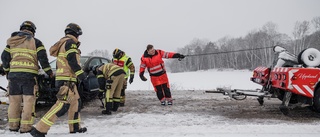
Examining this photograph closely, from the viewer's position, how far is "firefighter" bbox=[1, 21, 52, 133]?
13.9 ft

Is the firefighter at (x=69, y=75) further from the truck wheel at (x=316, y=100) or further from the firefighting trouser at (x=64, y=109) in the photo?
the truck wheel at (x=316, y=100)

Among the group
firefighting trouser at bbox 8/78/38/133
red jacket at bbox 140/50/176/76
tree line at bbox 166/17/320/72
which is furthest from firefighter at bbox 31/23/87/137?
tree line at bbox 166/17/320/72

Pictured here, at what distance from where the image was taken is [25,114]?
417 cm

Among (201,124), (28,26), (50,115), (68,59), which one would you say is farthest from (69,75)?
(201,124)

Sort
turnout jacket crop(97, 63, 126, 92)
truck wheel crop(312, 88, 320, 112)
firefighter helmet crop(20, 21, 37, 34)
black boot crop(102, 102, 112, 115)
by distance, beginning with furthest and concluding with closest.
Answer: turnout jacket crop(97, 63, 126, 92) < black boot crop(102, 102, 112, 115) < truck wheel crop(312, 88, 320, 112) < firefighter helmet crop(20, 21, 37, 34)

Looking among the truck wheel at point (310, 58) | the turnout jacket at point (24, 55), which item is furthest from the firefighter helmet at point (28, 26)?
the truck wheel at point (310, 58)

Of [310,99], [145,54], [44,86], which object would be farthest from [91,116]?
[310,99]

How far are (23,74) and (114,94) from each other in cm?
234

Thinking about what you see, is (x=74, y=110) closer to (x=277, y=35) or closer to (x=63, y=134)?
(x=63, y=134)

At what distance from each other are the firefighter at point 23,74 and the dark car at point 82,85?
57.4 inches

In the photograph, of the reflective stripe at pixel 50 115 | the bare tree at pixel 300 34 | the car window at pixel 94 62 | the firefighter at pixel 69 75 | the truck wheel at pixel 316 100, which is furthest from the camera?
the bare tree at pixel 300 34

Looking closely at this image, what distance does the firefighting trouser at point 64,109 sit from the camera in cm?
365

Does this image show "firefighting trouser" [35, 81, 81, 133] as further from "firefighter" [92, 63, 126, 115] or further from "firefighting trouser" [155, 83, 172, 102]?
"firefighting trouser" [155, 83, 172, 102]

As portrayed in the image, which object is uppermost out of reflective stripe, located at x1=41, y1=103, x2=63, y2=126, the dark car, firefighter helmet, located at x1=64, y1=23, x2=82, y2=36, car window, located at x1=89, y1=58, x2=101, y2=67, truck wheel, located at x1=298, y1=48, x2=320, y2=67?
firefighter helmet, located at x1=64, y1=23, x2=82, y2=36
